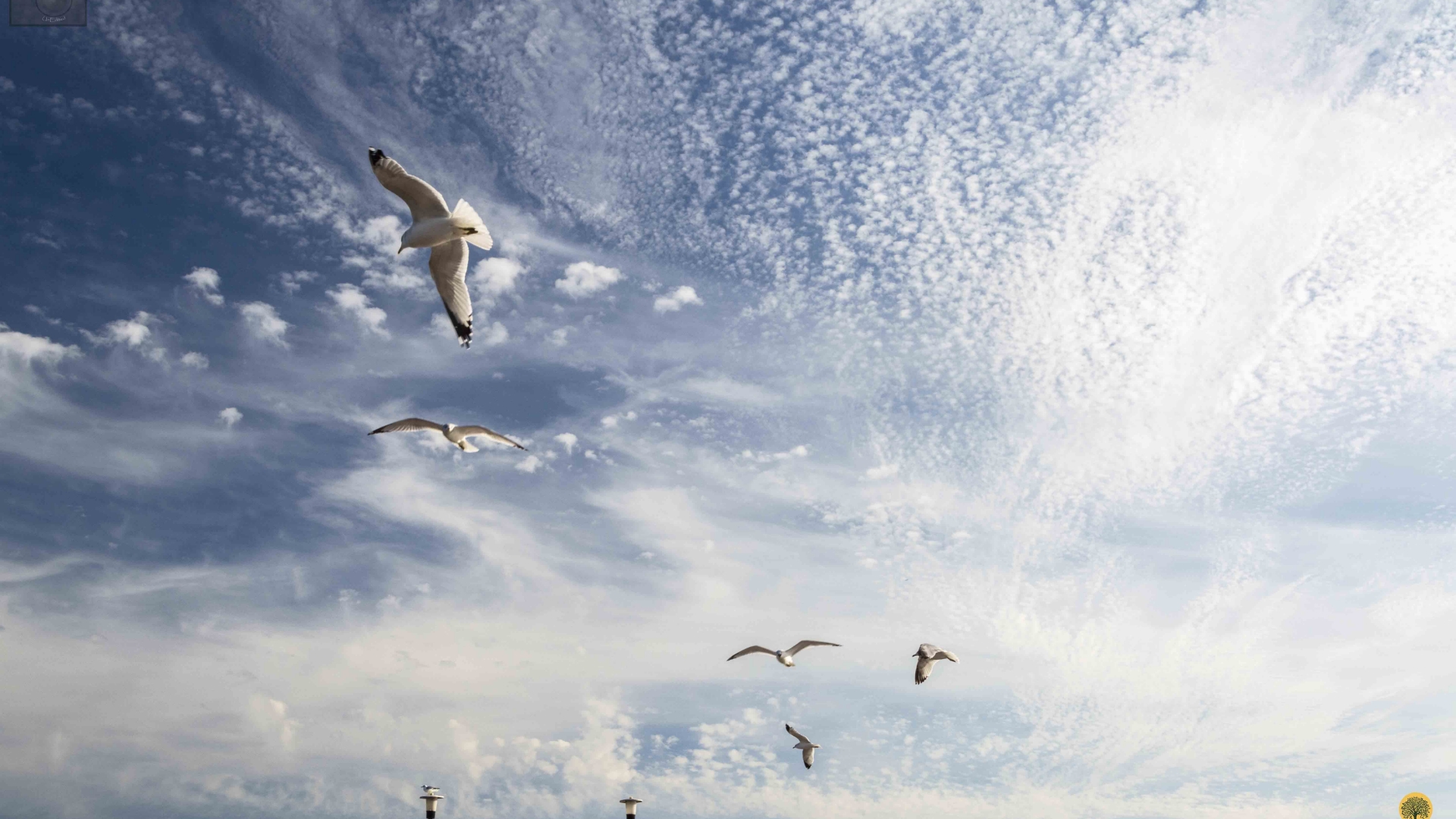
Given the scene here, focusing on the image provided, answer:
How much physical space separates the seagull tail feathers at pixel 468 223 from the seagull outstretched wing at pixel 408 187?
0.43 m

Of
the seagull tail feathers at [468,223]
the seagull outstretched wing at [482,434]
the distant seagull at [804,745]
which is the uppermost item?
the seagull tail feathers at [468,223]

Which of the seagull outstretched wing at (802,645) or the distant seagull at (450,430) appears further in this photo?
the seagull outstretched wing at (802,645)

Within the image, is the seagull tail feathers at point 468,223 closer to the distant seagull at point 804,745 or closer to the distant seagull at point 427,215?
the distant seagull at point 427,215

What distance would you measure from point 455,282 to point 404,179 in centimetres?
411

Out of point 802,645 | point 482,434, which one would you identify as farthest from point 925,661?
point 482,434

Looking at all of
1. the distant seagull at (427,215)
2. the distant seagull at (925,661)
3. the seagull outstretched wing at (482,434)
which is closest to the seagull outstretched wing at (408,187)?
the distant seagull at (427,215)

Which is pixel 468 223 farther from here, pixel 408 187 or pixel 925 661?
pixel 925 661

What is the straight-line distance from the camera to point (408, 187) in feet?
90.7

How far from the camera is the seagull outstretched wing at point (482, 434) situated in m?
31.7

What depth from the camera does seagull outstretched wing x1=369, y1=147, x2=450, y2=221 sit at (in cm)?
2741

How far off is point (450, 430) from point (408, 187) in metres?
8.23

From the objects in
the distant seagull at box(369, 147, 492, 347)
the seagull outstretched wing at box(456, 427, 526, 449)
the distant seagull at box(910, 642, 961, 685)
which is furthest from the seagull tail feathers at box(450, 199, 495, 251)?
the distant seagull at box(910, 642, 961, 685)

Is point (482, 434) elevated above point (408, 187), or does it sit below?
below

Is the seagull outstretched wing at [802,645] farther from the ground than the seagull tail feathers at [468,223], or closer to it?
closer to it
